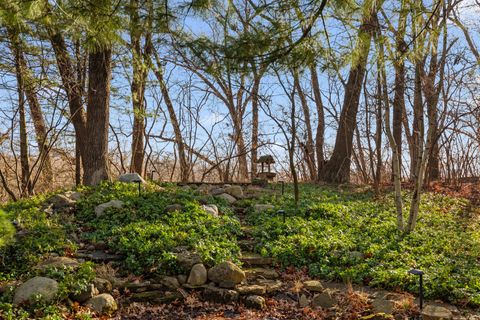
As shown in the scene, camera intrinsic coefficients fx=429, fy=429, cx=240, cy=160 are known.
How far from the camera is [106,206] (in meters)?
6.91

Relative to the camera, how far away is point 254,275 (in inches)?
209

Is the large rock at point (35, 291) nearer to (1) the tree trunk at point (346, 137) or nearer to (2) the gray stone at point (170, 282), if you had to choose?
(2) the gray stone at point (170, 282)

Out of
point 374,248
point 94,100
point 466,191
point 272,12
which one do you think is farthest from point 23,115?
point 466,191

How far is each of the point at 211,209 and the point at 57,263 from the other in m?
3.03

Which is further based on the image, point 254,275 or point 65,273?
point 254,275

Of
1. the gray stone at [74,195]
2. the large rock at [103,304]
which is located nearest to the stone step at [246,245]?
the large rock at [103,304]

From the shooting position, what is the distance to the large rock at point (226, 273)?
493cm

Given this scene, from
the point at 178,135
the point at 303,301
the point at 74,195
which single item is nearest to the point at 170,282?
the point at 303,301

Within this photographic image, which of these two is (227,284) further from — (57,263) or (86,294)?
(57,263)

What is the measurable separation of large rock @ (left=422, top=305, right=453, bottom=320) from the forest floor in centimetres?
13

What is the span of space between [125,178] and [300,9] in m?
5.50

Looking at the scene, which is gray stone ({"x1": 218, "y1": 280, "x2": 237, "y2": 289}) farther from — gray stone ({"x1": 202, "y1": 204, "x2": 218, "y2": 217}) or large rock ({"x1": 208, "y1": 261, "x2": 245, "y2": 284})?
gray stone ({"x1": 202, "y1": 204, "x2": 218, "y2": 217})

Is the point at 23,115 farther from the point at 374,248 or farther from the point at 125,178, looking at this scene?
the point at 374,248

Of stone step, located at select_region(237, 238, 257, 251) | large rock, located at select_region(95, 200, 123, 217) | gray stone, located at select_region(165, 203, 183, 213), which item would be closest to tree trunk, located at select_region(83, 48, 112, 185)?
large rock, located at select_region(95, 200, 123, 217)
